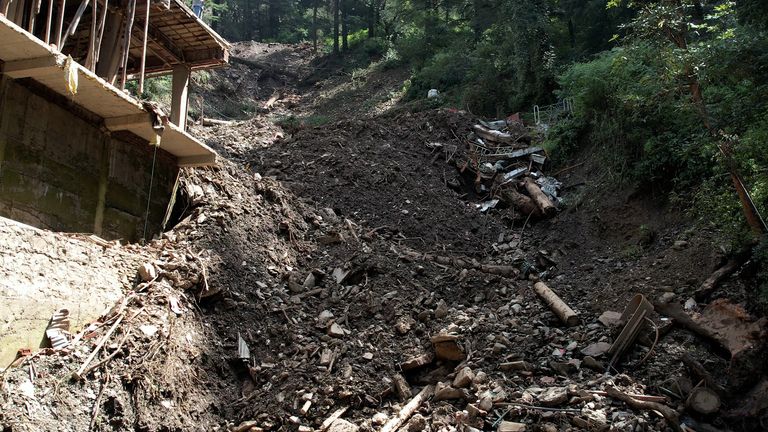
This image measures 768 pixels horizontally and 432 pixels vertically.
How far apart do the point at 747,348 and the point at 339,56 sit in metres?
28.6

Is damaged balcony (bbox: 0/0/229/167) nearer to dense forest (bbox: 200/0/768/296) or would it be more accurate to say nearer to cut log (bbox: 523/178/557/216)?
cut log (bbox: 523/178/557/216)

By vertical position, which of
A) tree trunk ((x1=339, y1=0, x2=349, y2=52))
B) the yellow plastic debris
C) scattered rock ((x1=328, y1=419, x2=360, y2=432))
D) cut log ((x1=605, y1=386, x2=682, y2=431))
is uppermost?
tree trunk ((x1=339, y1=0, x2=349, y2=52))

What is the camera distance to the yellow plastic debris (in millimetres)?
7082

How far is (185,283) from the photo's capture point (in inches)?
326

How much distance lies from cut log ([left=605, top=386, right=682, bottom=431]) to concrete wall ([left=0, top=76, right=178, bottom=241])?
23.5 feet

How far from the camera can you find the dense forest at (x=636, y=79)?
295 inches

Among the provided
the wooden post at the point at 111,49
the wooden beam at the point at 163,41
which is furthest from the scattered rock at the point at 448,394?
the wooden beam at the point at 163,41

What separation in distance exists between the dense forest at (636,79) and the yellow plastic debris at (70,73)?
A: 24.3ft

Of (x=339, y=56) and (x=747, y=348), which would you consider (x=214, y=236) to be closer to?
(x=747, y=348)

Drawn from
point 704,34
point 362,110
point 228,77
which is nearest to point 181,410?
point 704,34

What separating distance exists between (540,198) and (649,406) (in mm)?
6681

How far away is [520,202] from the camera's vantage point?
12758 mm

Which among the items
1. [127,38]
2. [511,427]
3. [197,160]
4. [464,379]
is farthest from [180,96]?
[511,427]

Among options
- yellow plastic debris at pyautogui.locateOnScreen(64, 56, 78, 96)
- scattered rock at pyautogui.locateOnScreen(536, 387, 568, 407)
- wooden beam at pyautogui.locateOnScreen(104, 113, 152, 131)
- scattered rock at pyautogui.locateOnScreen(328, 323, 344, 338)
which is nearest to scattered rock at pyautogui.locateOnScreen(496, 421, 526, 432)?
scattered rock at pyautogui.locateOnScreen(536, 387, 568, 407)
